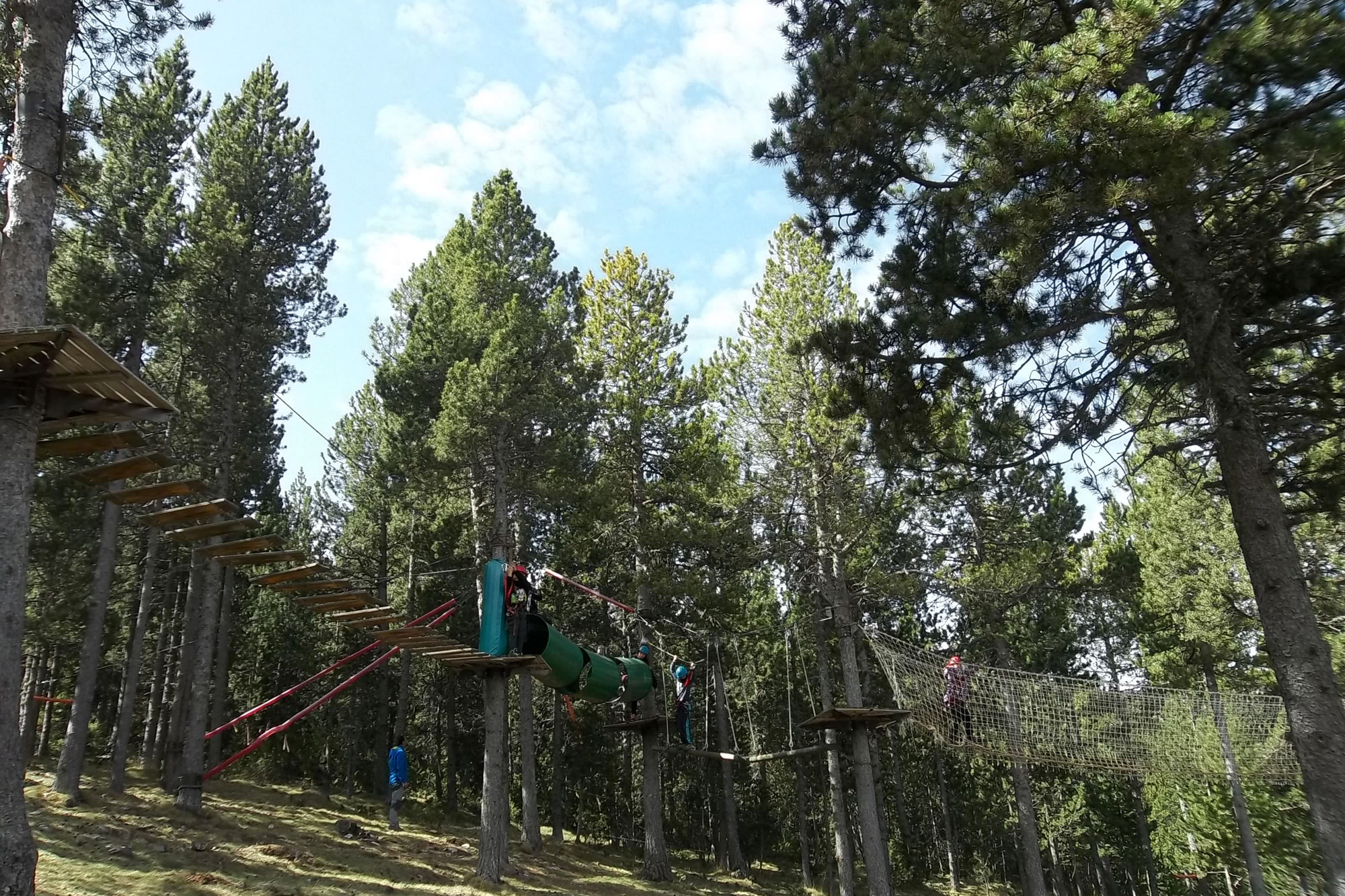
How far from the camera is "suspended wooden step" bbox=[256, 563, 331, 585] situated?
276 inches

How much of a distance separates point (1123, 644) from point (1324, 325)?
2059 cm

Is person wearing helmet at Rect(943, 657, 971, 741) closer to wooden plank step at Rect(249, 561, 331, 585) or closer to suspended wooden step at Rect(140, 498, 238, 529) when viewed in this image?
wooden plank step at Rect(249, 561, 331, 585)

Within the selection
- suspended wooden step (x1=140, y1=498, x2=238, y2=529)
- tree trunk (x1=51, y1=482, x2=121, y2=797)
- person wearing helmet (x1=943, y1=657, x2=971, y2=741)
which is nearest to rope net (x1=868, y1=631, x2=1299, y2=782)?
person wearing helmet (x1=943, y1=657, x2=971, y2=741)

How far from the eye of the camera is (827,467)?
15.2 metres

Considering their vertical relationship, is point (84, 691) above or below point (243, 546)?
below

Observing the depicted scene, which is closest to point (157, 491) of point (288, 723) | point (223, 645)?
point (288, 723)

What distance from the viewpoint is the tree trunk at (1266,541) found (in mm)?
5016

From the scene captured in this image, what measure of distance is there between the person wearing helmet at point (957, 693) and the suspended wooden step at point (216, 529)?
820 centimetres

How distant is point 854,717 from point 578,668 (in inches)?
157

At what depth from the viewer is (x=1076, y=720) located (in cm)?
991

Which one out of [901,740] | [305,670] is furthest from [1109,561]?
[305,670]

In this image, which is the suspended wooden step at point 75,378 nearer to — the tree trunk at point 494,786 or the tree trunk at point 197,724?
the tree trunk at point 494,786

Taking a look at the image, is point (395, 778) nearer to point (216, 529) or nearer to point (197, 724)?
point (197, 724)

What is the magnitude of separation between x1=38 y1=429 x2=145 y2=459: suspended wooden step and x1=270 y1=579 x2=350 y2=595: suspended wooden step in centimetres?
193
